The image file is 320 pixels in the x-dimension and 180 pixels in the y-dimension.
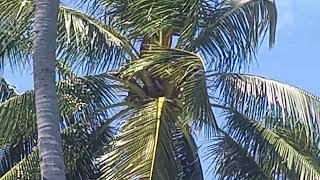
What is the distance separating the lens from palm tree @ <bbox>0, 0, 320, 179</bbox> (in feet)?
41.6

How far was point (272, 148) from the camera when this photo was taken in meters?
13.5

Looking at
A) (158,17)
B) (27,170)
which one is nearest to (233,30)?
(158,17)

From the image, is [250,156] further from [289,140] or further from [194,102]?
[194,102]

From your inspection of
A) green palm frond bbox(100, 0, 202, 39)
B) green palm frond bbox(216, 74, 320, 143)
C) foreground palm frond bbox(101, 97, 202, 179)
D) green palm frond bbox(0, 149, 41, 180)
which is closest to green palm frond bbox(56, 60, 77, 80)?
green palm frond bbox(100, 0, 202, 39)

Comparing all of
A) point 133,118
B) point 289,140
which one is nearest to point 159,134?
point 133,118

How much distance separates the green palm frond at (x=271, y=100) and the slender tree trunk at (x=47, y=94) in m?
4.04

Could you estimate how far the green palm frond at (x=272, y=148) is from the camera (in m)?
13.2

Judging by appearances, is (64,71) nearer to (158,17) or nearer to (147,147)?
(158,17)

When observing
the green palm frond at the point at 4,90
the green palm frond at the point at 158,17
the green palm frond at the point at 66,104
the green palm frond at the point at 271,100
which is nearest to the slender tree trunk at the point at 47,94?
the green palm frond at the point at 158,17

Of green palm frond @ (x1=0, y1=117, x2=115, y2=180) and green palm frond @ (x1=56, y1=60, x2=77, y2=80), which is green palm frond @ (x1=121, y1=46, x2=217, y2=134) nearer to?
green palm frond @ (x1=56, y1=60, x2=77, y2=80)

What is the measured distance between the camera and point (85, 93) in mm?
13375

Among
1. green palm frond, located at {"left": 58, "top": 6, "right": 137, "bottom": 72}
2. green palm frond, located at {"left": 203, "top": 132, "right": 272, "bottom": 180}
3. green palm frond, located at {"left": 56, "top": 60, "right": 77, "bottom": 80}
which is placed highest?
green palm frond, located at {"left": 58, "top": 6, "right": 137, "bottom": 72}

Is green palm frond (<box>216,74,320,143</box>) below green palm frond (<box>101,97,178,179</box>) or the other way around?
the other way around

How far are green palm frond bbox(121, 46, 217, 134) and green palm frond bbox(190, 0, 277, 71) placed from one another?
737 mm
